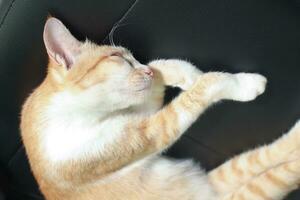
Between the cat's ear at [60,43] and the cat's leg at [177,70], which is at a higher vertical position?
the cat's ear at [60,43]

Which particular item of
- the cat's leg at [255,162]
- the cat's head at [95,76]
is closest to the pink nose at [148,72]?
the cat's head at [95,76]

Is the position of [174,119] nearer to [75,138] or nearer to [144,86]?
[144,86]

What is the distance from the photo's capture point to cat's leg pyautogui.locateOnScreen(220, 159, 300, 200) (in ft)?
4.33

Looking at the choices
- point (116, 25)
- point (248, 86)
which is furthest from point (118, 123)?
point (248, 86)

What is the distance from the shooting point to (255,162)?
1394 mm

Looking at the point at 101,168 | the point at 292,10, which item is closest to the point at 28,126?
the point at 101,168

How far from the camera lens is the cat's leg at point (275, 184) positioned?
132 cm

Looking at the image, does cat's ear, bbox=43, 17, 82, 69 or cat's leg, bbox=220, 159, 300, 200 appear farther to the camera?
cat's leg, bbox=220, 159, 300, 200

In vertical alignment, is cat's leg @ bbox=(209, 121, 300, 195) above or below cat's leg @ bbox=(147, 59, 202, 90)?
below

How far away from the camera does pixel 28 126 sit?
1303mm

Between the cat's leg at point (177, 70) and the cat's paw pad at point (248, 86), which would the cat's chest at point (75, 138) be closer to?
the cat's leg at point (177, 70)

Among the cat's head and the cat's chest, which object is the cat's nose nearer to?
the cat's head

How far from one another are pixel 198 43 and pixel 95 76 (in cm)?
30

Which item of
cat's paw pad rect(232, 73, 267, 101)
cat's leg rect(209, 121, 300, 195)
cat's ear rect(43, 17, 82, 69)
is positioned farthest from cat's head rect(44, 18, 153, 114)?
cat's leg rect(209, 121, 300, 195)
